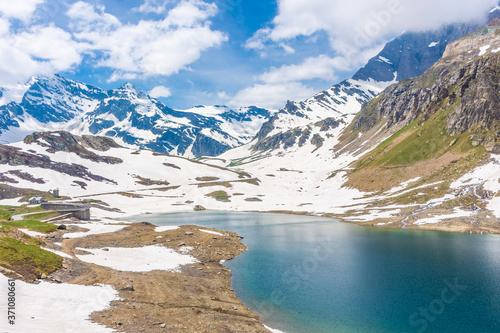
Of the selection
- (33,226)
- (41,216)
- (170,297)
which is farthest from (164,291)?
(41,216)

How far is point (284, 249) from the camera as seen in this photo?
6638 cm

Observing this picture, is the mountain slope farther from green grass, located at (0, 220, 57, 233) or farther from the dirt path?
green grass, located at (0, 220, 57, 233)

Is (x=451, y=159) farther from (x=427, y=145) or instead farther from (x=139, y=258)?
(x=139, y=258)

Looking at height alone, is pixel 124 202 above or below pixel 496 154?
below

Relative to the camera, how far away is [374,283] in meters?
42.8

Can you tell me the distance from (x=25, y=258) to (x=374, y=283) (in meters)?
41.5

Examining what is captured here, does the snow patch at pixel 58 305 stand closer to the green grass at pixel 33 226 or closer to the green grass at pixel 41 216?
the green grass at pixel 33 226

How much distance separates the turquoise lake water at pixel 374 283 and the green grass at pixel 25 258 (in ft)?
71.2

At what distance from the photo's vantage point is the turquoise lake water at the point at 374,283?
104 feet

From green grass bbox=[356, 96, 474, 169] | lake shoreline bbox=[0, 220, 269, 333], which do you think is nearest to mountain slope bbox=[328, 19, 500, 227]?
green grass bbox=[356, 96, 474, 169]

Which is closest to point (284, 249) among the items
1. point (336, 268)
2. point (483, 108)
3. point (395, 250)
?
point (336, 268)

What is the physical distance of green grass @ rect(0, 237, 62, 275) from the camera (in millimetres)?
30506

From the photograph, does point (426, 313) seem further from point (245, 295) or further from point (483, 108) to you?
point (483, 108)

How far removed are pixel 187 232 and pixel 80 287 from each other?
4365 centimetres
